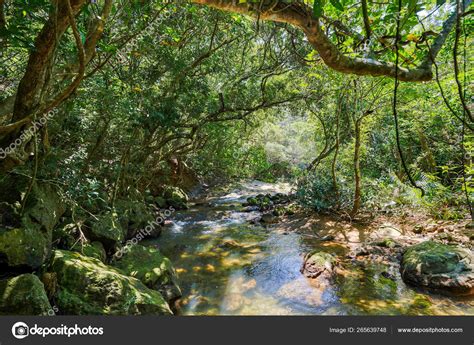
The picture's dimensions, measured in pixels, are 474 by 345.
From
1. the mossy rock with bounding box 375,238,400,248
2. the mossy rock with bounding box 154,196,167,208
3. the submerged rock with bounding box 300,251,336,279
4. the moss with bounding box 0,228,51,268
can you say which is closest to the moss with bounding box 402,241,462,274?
the mossy rock with bounding box 375,238,400,248

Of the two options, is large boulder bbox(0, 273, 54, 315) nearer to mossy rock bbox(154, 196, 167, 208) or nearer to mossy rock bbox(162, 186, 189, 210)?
mossy rock bbox(154, 196, 167, 208)

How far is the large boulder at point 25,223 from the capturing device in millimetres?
3541

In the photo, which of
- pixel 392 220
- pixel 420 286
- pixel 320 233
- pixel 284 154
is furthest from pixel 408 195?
pixel 284 154

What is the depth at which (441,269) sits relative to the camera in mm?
4820

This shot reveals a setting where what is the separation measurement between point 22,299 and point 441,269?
5942mm

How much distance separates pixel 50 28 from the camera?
244cm

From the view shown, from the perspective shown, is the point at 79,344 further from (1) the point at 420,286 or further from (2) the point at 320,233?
(2) the point at 320,233

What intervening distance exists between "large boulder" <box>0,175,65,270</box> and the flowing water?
7.28 ft

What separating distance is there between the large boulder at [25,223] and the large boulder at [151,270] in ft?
4.13

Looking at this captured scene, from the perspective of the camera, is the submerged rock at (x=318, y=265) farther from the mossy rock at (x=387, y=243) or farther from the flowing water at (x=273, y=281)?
the mossy rock at (x=387, y=243)

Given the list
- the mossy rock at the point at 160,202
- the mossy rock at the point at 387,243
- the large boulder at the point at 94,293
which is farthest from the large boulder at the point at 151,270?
the mossy rock at the point at 160,202

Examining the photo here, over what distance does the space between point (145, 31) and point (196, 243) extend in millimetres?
5194

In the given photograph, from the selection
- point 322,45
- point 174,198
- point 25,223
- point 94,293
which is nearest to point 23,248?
point 25,223

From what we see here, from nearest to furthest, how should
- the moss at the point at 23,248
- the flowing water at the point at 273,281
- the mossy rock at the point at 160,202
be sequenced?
the moss at the point at 23,248 → the flowing water at the point at 273,281 → the mossy rock at the point at 160,202
